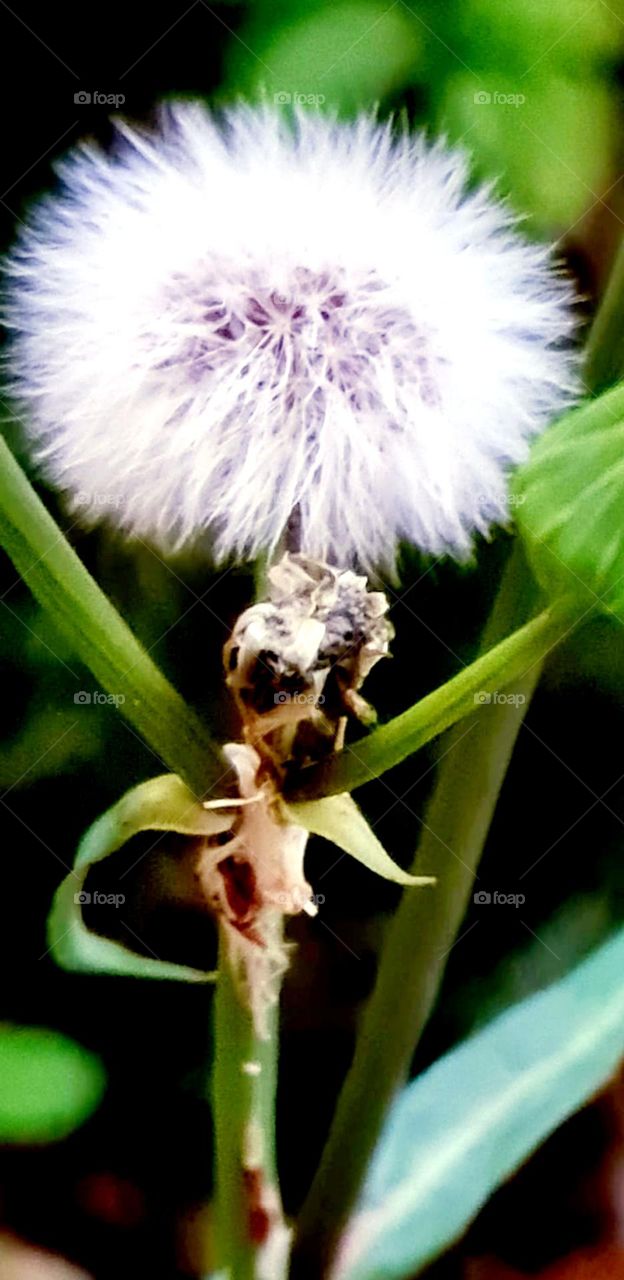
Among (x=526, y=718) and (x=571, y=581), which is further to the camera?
(x=526, y=718)

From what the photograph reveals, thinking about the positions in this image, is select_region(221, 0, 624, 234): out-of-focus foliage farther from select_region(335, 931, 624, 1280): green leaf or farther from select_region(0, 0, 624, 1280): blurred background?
select_region(335, 931, 624, 1280): green leaf

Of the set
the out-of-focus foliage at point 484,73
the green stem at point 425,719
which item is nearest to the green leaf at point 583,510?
the green stem at point 425,719

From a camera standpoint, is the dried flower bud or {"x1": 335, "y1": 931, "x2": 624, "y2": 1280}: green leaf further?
{"x1": 335, "y1": 931, "x2": 624, "y2": 1280}: green leaf

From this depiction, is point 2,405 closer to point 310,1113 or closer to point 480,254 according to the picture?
point 480,254

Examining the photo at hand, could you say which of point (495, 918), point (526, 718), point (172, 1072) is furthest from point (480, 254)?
point (172, 1072)

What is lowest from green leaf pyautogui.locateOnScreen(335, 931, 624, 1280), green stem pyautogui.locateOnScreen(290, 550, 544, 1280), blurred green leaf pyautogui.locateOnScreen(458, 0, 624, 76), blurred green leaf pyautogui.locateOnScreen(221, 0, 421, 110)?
green leaf pyautogui.locateOnScreen(335, 931, 624, 1280)

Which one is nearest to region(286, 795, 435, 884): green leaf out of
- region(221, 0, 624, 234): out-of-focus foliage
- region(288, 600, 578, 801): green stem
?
region(288, 600, 578, 801): green stem

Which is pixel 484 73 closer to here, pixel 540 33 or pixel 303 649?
pixel 540 33
